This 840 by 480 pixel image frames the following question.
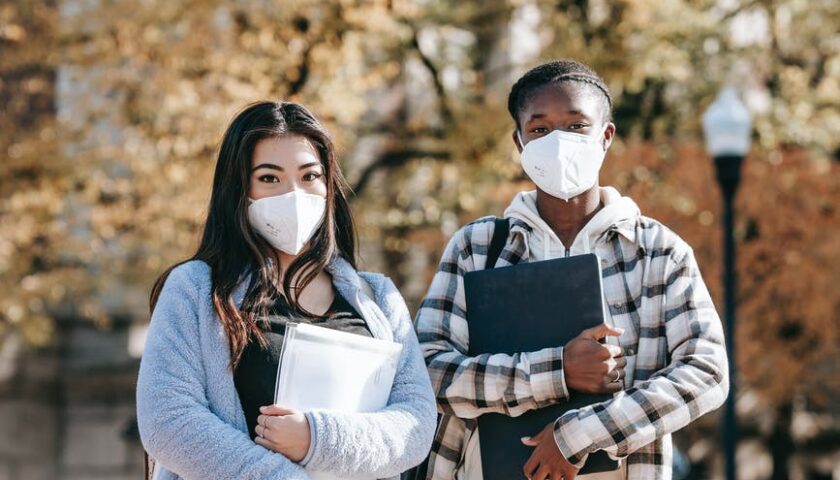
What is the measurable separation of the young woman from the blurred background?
6954 millimetres

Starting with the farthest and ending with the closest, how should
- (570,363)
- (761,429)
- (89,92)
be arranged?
1. (761,429)
2. (89,92)
3. (570,363)

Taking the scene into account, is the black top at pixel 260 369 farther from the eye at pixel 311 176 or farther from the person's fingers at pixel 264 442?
the eye at pixel 311 176

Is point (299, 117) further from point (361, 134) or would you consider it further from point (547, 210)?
point (361, 134)

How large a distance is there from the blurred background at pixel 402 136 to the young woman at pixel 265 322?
274 inches

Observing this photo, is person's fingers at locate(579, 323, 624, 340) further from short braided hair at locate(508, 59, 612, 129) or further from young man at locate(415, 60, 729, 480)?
short braided hair at locate(508, 59, 612, 129)

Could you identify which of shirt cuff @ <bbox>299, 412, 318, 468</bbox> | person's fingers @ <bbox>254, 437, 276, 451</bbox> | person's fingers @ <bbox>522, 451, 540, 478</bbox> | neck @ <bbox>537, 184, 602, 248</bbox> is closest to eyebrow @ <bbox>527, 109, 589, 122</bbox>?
neck @ <bbox>537, 184, 602, 248</bbox>

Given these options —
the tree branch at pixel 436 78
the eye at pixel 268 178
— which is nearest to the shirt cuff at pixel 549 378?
the eye at pixel 268 178

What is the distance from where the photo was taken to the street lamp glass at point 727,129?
11719mm

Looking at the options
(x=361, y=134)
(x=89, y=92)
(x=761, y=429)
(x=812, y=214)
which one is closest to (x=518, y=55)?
(x=361, y=134)

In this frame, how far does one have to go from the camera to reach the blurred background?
12805 mm

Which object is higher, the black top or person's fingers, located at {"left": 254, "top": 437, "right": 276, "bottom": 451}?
the black top

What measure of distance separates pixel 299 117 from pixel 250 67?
905 cm

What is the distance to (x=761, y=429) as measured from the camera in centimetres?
1980

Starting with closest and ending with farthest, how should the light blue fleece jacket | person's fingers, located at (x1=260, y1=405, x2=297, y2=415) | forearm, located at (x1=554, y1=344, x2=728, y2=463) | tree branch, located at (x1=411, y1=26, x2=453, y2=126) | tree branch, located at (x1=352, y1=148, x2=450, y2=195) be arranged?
the light blue fleece jacket, person's fingers, located at (x1=260, y1=405, x2=297, y2=415), forearm, located at (x1=554, y1=344, x2=728, y2=463), tree branch, located at (x1=411, y1=26, x2=453, y2=126), tree branch, located at (x1=352, y1=148, x2=450, y2=195)
